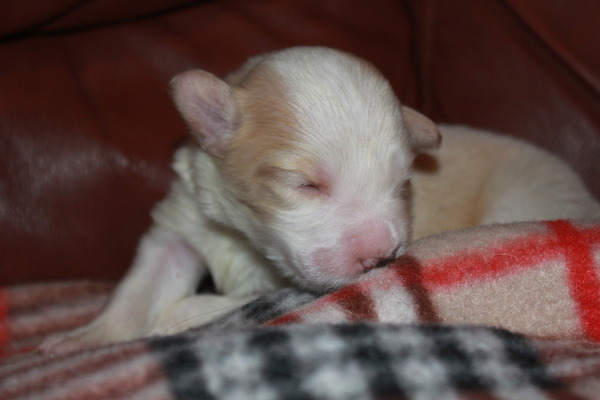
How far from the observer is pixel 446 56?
2775 mm

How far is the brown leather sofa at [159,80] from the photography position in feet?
7.88

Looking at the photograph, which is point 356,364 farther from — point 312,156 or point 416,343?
point 312,156

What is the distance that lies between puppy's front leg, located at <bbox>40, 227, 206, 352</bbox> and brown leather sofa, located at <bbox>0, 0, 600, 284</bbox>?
0.87 feet

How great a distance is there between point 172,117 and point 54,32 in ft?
1.67

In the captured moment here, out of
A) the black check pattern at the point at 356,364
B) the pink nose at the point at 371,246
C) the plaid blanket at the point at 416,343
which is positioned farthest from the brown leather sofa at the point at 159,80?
the black check pattern at the point at 356,364

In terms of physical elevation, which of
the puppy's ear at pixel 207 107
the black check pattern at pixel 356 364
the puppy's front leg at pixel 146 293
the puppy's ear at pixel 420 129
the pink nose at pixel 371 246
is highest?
the puppy's ear at pixel 207 107

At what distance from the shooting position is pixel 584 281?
5.28 feet

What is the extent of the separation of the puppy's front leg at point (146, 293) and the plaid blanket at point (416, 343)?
40 centimetres

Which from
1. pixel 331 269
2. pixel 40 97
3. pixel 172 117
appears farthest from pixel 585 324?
pixel 40 97

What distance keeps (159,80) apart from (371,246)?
4.09 feet

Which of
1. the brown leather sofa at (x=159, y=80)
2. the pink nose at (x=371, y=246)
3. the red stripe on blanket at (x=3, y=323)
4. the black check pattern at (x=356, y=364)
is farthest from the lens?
the brown leather sofa at (x=159, y=80)

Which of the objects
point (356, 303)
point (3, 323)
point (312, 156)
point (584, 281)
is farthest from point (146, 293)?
point (584, 281)

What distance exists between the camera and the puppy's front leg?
2068mm

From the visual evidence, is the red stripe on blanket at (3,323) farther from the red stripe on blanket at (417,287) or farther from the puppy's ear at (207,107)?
the red stripe on blanket at (417,287)
